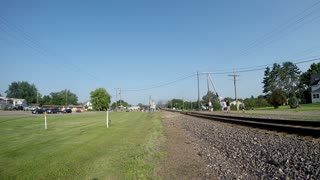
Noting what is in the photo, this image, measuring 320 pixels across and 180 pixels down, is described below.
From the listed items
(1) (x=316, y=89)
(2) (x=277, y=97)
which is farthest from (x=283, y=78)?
(2) (x=277, y=97)

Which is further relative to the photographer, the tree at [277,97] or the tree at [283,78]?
the tree at [283,78]

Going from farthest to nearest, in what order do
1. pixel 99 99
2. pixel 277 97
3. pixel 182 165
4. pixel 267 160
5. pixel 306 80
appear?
pixel 99 99, pixel 306 80, pixel 277 97, pixel 182 165, pixel 267 160

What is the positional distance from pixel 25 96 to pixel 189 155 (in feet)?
688

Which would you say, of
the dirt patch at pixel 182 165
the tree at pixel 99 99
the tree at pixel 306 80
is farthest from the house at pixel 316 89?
the tree at pixel 99 99

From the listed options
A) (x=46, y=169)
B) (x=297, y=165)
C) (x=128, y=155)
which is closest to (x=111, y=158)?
(x=128, y=155)

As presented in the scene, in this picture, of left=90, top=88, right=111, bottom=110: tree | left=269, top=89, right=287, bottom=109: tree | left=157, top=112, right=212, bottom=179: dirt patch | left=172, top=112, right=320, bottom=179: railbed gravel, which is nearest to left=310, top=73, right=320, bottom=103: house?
left=269, top=89, right=287, bottom=109: tree

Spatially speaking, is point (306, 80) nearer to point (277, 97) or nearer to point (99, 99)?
point (277, 97)

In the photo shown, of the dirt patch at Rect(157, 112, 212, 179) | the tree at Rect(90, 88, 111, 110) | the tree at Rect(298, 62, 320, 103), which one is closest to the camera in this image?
the dirt patch at Rect(157, 112, 212, 179)

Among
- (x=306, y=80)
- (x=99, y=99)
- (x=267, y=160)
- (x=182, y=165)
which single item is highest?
(x=306, y=80)

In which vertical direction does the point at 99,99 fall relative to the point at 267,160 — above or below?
above

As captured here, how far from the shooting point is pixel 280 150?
1075cm

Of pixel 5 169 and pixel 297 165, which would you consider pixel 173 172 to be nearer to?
pixel 297 165

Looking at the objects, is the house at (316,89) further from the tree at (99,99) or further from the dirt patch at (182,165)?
the tree at (99,99)

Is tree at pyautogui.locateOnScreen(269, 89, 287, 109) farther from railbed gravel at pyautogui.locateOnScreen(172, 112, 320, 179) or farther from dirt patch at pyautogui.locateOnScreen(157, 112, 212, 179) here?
dirt patch at pyautogui.locateOnScreen(157, 112, 212, 179)
